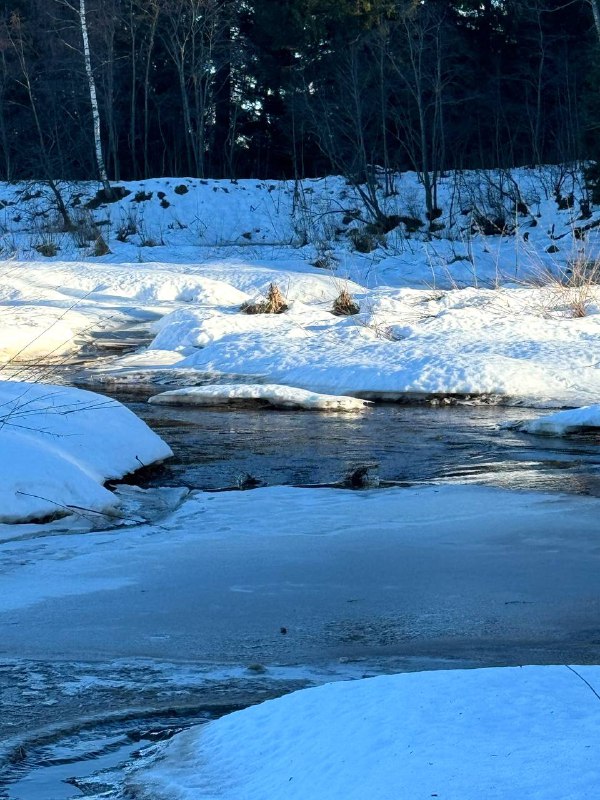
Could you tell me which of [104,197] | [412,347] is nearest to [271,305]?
[412,347]

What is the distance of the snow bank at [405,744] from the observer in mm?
1802

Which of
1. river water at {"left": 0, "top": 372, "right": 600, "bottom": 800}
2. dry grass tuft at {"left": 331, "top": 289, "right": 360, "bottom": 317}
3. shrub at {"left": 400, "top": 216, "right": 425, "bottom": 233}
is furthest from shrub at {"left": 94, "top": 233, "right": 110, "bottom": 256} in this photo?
river water at {"left": 0, "top": 372, "right": 600, "bottom": 800}

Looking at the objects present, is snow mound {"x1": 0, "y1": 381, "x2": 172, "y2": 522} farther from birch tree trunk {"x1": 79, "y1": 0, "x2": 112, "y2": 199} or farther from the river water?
birch tree trunk {"x1": 79, "y1": 0, "x2": 112, "y2": 199}

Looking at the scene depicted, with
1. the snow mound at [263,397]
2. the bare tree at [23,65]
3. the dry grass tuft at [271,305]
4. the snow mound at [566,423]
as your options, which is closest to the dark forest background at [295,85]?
the bare tree at [23,65]

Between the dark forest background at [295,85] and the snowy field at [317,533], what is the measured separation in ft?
40.6

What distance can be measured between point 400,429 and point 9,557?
379 cm

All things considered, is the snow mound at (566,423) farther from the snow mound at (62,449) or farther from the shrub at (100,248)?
the shrub at (100,248)

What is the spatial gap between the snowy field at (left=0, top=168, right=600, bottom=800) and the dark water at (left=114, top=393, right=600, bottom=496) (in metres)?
0.27

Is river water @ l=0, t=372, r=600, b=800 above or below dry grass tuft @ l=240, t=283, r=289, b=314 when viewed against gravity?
below

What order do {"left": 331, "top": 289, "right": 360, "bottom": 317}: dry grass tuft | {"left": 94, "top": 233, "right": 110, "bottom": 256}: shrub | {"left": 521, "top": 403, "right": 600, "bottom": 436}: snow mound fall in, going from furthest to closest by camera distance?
{"left": 94, "top": 233, "right": 110, "bottom": 256}: shrub
{"left": 331, "top": 289, "right": 360, "bottom": 317}: dry grass tuft
{"left": 521, "top": 403, "right": 600, "bottom": 436}: snow mound

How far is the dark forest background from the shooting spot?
26.2 metres

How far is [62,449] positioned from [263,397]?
320 centimetres

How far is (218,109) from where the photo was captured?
31.9 m

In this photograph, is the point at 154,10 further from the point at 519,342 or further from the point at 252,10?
the point at 519,342
